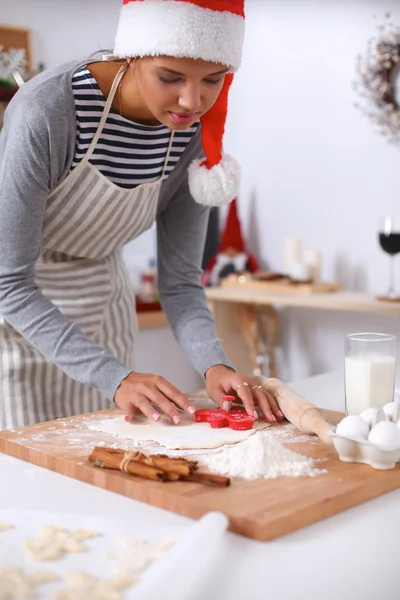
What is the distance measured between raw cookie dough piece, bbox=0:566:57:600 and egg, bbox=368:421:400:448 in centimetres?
47

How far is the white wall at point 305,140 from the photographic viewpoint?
10.8ft

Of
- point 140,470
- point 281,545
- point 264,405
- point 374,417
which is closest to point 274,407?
point 264,405

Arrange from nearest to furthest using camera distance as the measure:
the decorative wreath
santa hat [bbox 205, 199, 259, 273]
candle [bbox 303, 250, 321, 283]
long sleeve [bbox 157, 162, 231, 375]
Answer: long sleeve [bbox 157, 162, 231, 375] → the decorative wreath → candle [bbox 303, 250, 321, 283] → santa hat [bbox 205, 199, 259, 273]

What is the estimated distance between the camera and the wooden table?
3.22 m

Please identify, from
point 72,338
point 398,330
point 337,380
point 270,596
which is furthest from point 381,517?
point 398,330

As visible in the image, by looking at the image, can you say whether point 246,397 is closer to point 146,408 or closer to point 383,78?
point 146,408

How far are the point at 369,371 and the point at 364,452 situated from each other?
0.23 meters

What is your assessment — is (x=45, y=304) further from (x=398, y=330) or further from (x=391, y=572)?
(x=398, y=330)

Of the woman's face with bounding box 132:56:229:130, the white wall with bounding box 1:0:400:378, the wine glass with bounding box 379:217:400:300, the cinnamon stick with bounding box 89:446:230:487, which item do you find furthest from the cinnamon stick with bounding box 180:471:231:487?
the white wall with bounding box 1:0:400:378

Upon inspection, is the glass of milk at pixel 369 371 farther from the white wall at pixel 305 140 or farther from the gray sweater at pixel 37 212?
the white wall at pixel 305 140

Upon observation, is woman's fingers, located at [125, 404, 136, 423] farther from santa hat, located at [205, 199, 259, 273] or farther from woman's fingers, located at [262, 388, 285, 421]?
santa hat, located at [205, 199, 259, 273]

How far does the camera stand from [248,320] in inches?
140

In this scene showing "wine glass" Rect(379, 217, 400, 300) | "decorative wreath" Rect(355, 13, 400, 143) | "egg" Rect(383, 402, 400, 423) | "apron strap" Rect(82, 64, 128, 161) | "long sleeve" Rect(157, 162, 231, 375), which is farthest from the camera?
"decorative wreath" Rect(355, 13, 400, 143)

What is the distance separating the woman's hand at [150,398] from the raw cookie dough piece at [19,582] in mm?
504
